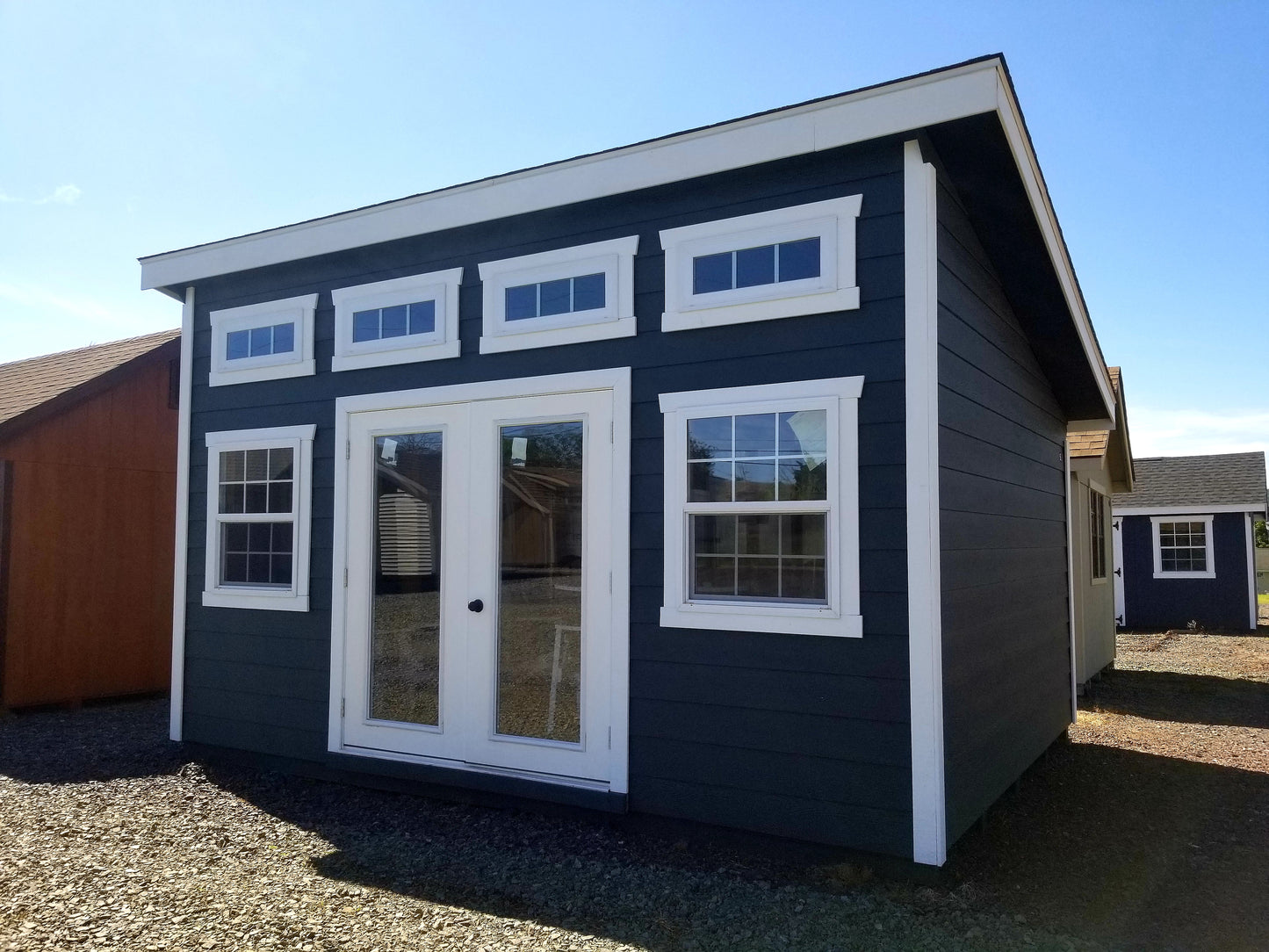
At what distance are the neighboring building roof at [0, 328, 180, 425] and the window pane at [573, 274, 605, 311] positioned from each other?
5.75 m

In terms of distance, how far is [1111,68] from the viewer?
20.7 feet

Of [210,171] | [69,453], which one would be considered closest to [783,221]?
[210,171]

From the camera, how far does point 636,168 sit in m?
4.54

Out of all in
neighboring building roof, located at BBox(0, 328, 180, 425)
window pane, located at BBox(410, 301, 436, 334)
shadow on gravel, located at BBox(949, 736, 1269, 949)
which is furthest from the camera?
neighboring building roof, located at BBox(0, 328, 180, 425)

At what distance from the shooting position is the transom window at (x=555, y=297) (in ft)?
15.5

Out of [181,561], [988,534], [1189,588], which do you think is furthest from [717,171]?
[1189,588]

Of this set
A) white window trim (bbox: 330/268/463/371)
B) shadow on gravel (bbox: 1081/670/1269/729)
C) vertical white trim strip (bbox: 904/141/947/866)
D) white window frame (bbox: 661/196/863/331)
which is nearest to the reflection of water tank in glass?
white window trim (bbox: 330/268/463/371)

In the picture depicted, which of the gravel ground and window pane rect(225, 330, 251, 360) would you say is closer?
the gravel ground

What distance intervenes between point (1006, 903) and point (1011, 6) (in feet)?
16.2

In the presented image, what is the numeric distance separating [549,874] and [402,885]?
23.7 inches

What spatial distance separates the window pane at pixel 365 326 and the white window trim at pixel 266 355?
0.34m

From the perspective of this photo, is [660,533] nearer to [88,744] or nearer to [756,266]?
[756,266]

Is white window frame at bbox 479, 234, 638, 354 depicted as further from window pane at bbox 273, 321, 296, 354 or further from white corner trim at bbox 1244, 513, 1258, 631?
white corner trim at bbox 1244, 513, 1258, 631

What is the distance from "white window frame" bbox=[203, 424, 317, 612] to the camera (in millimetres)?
5559
